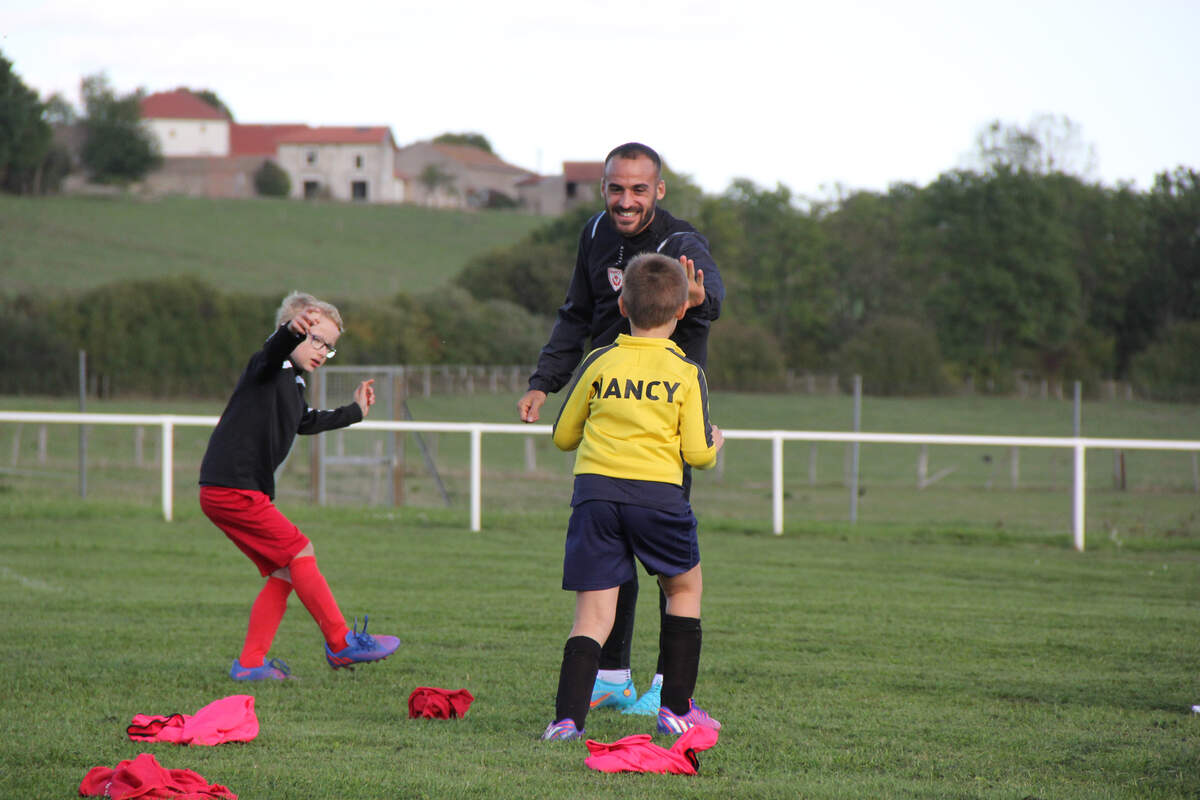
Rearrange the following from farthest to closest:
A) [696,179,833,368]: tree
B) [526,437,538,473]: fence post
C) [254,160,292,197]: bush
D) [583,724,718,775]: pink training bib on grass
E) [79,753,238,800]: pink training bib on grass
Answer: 1. [254,160,292,197]: bush
2. [696,179,833,368]: tree
3. [526,437,538,473]: fence post
4. [583,724,718,775]: pink training bib on grass
5. [79,753,238,800]: pink training bib on grass

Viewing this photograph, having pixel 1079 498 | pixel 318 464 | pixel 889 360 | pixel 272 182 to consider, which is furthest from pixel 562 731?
pixel 272 182

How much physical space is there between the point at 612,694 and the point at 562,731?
72 centimetres

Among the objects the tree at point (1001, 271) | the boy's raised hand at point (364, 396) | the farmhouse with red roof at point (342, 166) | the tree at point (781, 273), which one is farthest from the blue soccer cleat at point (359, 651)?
the farmhouse with red roof at point (342, 166)

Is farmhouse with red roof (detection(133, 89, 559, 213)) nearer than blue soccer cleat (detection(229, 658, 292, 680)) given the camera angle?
No

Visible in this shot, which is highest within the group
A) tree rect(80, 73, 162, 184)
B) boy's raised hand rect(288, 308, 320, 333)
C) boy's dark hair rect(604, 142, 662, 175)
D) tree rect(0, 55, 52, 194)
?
tree rect(80, 73, 162, 184)

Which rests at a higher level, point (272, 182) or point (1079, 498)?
point (272, 182)

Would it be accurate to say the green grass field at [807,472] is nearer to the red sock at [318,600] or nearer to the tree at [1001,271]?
the red sock at [318,600]

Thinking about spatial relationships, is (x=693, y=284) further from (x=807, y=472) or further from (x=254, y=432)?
(x=807, y=472)

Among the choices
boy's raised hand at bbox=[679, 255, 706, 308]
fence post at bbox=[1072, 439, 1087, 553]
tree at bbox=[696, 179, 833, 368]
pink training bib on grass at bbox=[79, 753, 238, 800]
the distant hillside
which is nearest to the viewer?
pink training bib on grass at bbox=[79, 753, 238, 800]

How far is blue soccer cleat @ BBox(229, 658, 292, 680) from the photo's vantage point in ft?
16.3

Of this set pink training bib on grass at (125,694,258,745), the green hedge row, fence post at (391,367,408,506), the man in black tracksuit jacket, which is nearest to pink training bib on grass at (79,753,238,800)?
pink training bib on grass at (125,694,258,745)

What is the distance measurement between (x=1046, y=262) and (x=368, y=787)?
51.5 meters

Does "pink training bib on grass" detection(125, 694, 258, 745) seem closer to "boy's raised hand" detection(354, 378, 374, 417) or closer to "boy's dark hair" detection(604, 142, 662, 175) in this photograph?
"boy's raised hand" detection(354, 378, 374, 417)

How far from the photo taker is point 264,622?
5.05 metres
